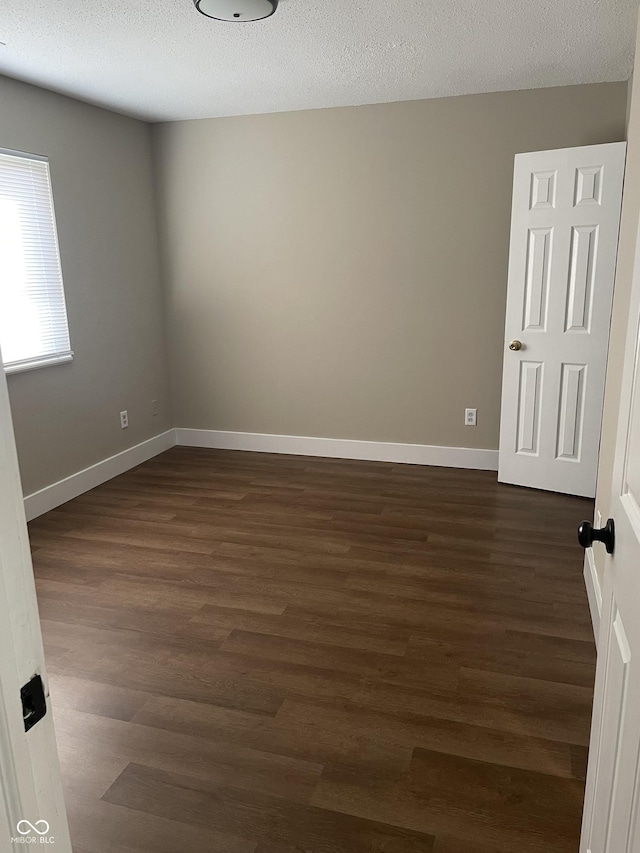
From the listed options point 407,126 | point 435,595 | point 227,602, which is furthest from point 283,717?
point 407,126

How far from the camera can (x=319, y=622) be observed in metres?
2.74

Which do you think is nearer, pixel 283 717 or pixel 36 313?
pixel 283 717

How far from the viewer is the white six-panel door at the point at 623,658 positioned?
987 mm

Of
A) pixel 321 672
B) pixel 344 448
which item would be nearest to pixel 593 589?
pixel 321 672

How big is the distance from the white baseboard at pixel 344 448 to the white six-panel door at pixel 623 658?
3.43 meters

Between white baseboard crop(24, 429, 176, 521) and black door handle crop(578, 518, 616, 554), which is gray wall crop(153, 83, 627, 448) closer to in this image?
white baseboard crop(24, 429, 176, 521)

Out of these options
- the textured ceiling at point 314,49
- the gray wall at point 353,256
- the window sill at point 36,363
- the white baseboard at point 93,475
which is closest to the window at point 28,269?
the window sill at point 36,363

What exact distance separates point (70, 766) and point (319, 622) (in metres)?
1.10

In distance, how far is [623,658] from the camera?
1072mm

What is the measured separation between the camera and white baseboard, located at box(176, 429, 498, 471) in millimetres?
4703

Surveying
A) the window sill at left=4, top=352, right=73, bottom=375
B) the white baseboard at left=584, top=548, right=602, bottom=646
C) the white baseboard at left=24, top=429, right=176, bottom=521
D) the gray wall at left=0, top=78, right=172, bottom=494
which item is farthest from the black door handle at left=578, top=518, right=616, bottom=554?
the gray wall at left=0, top=78, right=172, bottom=494

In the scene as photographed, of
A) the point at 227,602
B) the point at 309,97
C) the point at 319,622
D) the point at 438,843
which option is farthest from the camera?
the point at 309,97

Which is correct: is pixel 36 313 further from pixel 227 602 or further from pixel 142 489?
pixel 227 602

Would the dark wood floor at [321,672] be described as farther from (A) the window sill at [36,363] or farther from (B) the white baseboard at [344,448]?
(A) the window sill at [36,363]
